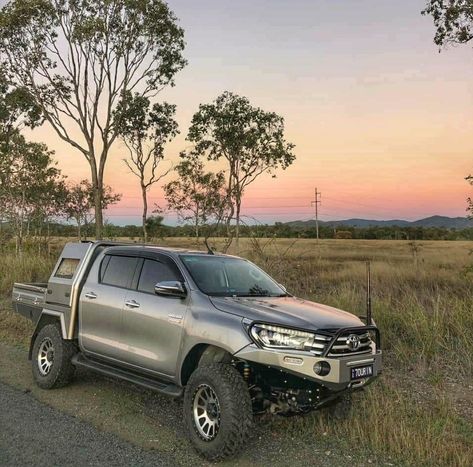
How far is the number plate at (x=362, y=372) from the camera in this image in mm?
4617

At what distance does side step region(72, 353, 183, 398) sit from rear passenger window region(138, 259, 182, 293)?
894 mm

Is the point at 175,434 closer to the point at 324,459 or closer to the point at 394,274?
the point at 324,459

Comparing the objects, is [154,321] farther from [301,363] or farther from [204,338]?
[301,363]

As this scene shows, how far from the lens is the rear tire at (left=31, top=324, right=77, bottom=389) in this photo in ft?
21.2

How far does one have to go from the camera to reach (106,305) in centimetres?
608

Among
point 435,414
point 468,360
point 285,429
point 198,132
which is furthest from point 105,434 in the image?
point 198,132

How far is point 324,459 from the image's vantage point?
4.60m

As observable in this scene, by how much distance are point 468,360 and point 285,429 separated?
3182mm

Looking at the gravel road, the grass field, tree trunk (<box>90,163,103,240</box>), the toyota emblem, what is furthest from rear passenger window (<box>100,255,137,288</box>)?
tree trunk (<box>90,163,103,240</box>)

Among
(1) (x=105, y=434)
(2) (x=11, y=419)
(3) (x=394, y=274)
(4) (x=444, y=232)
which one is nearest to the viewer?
(1) (x=105, y=434)

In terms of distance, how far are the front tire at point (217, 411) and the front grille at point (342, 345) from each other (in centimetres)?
71

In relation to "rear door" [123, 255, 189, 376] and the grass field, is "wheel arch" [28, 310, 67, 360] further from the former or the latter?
the grass field

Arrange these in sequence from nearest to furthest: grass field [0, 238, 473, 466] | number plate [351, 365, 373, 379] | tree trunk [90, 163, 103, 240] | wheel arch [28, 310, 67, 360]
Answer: number plate [351, 365, 373, 379]
grass field [0, 238, 473, 466]
wheel arch [28, 310, 67, 360]
tree trunk [90, 163, 103, 240]

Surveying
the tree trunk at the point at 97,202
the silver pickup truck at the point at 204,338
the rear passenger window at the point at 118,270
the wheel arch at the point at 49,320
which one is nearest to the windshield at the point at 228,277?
the silver pickup truck at the point at 204,338
